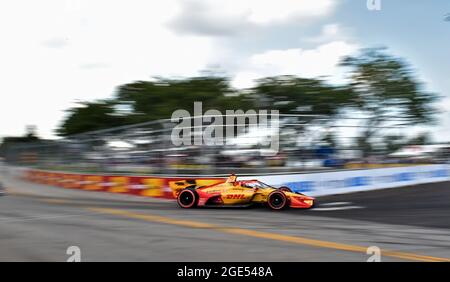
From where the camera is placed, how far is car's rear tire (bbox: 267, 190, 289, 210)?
11125 mm

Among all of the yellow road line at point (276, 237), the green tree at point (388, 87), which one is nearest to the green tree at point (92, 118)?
the green tree at point (388, 87)

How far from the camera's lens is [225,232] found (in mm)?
8016

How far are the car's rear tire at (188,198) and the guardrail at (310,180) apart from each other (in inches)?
18.5

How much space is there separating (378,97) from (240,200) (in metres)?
19.1

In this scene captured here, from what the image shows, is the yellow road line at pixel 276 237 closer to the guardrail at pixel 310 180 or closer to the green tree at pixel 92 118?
the guardrail at pixel 310 180

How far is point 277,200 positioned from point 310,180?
343 centimetres

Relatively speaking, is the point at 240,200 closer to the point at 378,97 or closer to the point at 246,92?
the point at 378,97

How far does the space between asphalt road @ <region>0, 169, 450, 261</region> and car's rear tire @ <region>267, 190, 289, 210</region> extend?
0.34m

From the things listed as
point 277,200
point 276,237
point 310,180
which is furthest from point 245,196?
point 276,237

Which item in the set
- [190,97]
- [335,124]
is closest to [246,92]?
[190,97]

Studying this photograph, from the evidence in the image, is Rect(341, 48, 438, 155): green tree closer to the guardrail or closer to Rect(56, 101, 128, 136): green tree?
the guardrail

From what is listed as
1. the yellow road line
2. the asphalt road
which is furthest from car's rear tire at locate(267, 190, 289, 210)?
the yellow road line

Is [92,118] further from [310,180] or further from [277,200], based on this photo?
[277,200]

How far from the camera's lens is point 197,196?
11750 mm
